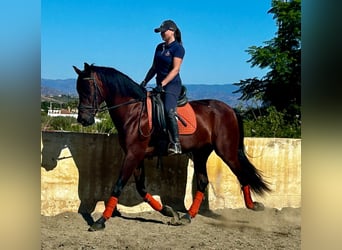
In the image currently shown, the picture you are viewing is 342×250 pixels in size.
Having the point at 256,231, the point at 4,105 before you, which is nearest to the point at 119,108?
the point at 256,231

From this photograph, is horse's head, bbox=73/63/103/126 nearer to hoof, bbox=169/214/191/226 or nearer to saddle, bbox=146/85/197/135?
saddle, bbox=146/85/197/135

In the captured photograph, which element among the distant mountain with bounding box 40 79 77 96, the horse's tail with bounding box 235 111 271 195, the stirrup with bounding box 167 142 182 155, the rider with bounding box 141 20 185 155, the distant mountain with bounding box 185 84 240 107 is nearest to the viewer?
the distant mountain with bounding box 40 79 77 96

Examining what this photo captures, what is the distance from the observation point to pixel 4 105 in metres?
0.97

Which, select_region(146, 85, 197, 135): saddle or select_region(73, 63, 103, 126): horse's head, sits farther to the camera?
select_region(146, 85, 197, 135): saddle

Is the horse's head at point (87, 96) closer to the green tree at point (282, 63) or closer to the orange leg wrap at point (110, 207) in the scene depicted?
the orange leg wrap at point (110, 207)

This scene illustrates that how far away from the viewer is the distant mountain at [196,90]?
6.91 ft

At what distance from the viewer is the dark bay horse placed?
228cm

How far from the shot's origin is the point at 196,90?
2.32 metres

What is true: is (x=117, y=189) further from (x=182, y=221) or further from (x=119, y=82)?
(x=119, y=82)

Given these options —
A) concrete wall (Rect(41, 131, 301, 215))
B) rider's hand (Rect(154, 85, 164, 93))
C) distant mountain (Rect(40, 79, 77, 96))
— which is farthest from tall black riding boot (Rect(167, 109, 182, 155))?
distant mountain (Rect(40, 79, 77, 96))

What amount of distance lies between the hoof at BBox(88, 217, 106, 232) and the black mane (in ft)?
2.25

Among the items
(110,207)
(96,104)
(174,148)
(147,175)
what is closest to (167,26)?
(96,104)

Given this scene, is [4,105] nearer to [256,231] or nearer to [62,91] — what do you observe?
[62,91]

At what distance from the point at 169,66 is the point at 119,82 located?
10.8 inches
